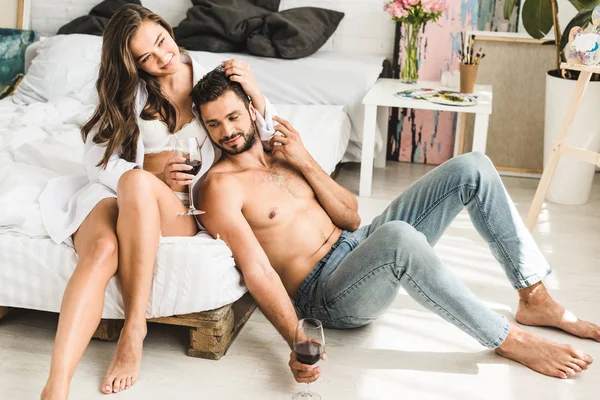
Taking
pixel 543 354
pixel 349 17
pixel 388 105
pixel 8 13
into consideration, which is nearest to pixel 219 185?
pixel 543 354

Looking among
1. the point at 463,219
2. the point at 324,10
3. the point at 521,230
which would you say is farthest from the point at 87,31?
the point at 521,230

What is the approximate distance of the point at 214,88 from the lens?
209 cm

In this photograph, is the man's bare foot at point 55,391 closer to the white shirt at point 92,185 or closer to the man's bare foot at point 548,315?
the white shirt at point 92,185

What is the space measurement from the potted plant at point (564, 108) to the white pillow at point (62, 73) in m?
2.23

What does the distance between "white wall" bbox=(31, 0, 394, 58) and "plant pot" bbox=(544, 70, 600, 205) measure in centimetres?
102

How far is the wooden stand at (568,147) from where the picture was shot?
2977mm

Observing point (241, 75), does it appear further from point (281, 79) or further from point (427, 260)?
point (281, 79)

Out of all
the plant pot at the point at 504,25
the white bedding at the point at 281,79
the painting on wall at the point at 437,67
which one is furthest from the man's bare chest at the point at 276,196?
the plant pot at the point at 504,25

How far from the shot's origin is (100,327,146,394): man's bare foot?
1957mm

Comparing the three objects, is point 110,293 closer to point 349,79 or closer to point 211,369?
point 211,369

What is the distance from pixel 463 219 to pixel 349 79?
0.95 meters

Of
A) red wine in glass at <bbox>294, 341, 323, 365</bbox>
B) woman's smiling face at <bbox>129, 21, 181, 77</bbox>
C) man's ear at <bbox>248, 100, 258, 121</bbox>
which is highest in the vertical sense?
woman's smiling face at <bbox>129, 21, 181, 77</bbox>

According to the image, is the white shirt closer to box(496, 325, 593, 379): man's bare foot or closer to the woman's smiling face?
the woman's smiling face

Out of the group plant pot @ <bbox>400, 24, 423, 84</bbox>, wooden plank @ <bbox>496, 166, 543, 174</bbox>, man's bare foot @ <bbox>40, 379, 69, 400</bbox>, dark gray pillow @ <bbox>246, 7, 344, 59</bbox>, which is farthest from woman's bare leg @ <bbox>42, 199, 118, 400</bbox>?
wooden plank @ <bbox>496, 166, 543, 174</bbox>
